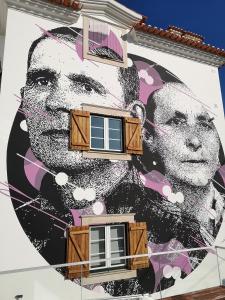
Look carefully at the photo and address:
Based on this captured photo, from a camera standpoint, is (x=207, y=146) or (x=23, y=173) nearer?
(x=23, y=173)

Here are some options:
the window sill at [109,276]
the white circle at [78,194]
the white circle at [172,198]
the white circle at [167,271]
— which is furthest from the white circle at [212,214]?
the white circle at [78,194]

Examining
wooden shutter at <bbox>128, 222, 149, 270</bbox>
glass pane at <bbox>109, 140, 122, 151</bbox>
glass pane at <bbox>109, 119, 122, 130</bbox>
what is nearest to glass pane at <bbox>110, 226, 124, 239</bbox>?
wooden shutter at <bbox>128, 222, 149, 270</bbox>

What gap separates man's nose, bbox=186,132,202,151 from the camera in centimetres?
1173

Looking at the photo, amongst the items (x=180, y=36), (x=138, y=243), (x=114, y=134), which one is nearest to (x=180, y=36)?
(x=180, y=36)

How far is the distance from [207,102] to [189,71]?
1.62m

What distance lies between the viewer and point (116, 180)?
976 cm

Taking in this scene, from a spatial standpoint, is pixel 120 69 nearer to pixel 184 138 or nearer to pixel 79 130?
pixel 79 130

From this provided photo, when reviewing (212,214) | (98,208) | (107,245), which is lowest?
(107,245)

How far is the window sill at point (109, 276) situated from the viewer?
837 centimetres

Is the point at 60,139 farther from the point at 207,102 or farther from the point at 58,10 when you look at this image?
the point at 207,102

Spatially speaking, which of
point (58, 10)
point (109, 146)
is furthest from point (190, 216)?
point (58, 10)

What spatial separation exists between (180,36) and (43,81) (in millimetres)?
6794

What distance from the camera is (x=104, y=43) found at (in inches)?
439

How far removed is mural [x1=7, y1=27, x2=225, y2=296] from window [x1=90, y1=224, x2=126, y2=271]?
21.5 inches
